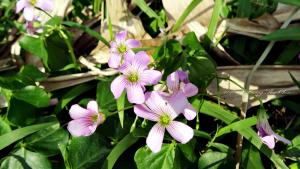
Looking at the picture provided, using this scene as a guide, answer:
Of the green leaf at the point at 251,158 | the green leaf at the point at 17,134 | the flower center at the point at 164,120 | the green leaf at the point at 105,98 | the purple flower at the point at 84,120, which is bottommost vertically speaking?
the green leaf at the point at 251,158

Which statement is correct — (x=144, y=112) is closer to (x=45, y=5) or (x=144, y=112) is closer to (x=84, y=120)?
(x=84, y=120)

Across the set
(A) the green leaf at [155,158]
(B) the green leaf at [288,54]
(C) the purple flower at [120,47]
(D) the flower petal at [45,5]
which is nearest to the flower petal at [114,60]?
(C) the purple flower at [120,47]

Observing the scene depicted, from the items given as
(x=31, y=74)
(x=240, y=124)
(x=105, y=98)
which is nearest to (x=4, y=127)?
(x=31, y=74)

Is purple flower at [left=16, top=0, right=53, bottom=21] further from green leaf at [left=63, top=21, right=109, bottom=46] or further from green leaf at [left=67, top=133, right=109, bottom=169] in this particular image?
green leaf at [left=67, top=133, right=109, bottom=169]

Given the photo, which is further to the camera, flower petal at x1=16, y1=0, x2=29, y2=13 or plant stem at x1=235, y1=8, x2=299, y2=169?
flower petal at x1=16, y1=0, x2=29, y2=13

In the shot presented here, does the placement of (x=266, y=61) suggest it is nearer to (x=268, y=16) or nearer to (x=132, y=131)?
(x=268, y=16)

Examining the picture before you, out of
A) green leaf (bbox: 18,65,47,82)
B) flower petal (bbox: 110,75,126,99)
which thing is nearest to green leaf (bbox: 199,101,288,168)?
flower petal (bbox: 110,75,126,99)

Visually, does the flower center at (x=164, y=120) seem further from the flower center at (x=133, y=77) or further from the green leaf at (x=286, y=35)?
the green leaf at (x=286, y=35)
